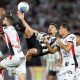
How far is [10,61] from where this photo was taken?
1033 cm

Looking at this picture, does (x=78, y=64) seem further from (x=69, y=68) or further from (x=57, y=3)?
(x=57, y=3)

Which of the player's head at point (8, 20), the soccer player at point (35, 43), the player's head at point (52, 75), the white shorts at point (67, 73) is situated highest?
the player's head at point (8, 20)

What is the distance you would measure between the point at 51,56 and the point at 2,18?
11.2ft

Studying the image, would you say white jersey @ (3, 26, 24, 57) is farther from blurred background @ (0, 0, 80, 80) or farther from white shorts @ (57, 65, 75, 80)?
blurred background @ (0, 0, 80, 80)

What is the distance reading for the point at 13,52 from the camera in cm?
1027

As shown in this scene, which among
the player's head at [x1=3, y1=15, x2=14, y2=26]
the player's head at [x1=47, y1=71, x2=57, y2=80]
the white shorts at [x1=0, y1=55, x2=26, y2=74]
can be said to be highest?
the player's head at [x1=3, y1=15, x2=14, y2=26]

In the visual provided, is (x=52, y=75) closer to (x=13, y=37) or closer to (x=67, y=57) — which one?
(x=67, y=57)

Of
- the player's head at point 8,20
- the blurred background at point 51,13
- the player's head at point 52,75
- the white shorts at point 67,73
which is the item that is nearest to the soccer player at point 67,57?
the white shorts at point 67,73

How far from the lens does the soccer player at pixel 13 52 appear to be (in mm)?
10219

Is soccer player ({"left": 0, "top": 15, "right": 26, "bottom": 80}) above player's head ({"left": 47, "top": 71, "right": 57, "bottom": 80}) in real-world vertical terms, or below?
above

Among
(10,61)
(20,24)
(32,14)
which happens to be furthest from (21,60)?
(32,14)

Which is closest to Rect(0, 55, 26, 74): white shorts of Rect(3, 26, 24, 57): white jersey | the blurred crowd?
Rect(3, 26, 24, 57): white jersey

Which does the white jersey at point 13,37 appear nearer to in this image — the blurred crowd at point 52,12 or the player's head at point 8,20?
the player's head at point 8,20

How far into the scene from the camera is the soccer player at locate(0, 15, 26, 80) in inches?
402
